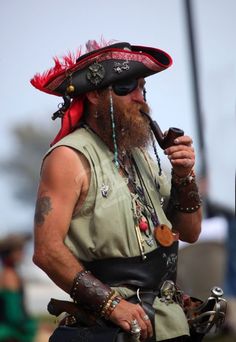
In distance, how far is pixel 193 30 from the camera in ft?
26.4

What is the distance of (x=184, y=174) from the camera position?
486 cm

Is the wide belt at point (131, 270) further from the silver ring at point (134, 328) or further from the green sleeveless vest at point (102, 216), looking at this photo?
the silver ring at point (134, 328)

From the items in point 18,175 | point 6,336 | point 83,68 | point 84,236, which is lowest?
point 6,336

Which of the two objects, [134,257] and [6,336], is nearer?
[134,257]

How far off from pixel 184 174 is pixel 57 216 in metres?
0.66

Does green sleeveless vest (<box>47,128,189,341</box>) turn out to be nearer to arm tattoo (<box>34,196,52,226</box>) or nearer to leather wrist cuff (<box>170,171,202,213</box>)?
arm tattoo (<box>34,196,52,226</box>)

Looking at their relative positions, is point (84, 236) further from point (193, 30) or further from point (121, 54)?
point (193, 30)

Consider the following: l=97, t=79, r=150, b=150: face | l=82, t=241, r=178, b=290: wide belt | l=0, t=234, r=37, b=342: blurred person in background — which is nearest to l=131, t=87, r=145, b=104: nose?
l=97, t=79, r=150, b=150: face

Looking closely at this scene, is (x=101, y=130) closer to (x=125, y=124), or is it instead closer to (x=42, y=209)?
(x=125, y=124)

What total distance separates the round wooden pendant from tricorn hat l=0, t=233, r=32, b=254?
3.21m

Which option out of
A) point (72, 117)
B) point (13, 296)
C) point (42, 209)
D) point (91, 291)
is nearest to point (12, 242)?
point (13, 296)

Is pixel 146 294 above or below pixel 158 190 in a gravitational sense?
below

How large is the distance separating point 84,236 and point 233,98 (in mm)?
1640

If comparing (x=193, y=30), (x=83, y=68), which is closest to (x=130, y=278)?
(x=83, y=68)
